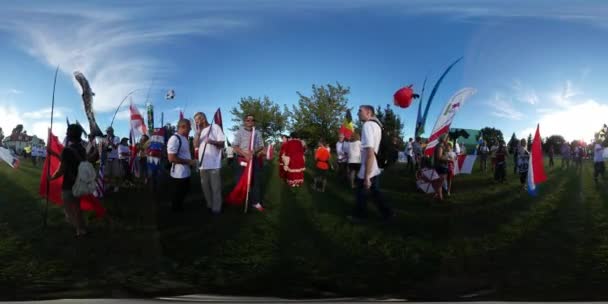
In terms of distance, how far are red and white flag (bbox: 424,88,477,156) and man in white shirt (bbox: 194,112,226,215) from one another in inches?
41.0

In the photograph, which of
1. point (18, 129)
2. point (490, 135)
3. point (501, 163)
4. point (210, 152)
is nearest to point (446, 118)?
point (490, 135)

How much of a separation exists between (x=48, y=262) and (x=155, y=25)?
1.46 meters

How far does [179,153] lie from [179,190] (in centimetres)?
20

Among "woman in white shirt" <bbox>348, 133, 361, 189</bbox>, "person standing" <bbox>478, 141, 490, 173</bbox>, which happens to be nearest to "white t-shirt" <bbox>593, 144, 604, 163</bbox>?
"person standing" <bbox>478, 141, 490, 173</bbox>

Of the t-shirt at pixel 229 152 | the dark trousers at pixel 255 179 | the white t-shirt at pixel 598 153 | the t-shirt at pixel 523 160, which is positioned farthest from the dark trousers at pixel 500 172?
the t-shirt at pixel 229 152

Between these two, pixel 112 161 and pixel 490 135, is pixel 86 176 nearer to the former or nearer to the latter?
pixel 112 161

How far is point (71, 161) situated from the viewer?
2.10m

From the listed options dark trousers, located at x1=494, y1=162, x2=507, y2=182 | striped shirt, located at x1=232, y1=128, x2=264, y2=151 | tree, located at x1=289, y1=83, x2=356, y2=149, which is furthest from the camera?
dark trousers, located at x1=494, y1=162, x2=507, y2=182

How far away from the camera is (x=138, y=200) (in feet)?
6.97

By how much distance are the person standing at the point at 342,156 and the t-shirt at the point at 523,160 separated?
1.00 metres

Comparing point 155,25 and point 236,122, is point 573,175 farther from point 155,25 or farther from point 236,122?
point 155,25

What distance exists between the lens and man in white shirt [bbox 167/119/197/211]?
→ 2.02 meters

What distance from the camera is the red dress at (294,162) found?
190 centimetres

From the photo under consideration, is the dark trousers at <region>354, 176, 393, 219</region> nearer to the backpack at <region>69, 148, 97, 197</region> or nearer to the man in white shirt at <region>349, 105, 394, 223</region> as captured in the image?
the man in white shirt at <region>349, 105, 394, 223</region>
